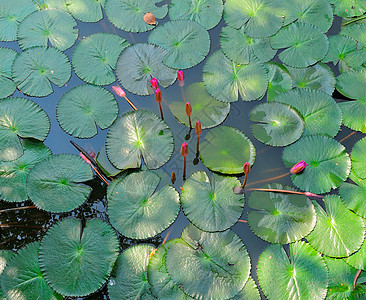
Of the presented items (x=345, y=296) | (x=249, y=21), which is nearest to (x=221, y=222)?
(x=345, y=296)

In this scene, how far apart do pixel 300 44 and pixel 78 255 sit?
9.30 ft

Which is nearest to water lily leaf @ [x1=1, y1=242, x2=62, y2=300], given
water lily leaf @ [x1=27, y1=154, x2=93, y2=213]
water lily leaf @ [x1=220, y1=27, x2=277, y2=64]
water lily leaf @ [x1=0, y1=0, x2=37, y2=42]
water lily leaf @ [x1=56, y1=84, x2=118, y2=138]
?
water lily leaf @ [x1=27, y1=154, x2=93, y2=213]

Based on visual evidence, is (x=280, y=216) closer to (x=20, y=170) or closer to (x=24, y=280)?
(x=24, y=280)

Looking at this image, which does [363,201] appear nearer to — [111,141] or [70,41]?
[111,141]

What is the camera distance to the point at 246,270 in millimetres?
2486

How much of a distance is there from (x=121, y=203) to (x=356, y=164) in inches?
79.1

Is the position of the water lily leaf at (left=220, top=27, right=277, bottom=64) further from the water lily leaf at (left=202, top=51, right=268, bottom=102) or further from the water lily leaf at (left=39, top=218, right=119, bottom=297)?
the water lily leaf at (left=39, top=218, right=119, bottom=297)

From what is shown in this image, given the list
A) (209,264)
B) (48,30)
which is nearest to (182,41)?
(48,30)

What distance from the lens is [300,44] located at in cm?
344

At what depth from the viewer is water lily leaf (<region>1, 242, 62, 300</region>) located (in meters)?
2.45

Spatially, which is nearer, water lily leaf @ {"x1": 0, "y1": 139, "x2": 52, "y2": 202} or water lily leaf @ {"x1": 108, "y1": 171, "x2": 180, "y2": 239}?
water lily leaf @ {"x1": 108, "y1": 171, "x2": 180, "y2": 239}

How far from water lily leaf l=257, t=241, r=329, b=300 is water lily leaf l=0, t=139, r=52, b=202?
1969 mm

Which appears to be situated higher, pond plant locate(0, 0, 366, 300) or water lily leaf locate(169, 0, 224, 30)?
water lily leaf locate(169, 0, 224, 30)

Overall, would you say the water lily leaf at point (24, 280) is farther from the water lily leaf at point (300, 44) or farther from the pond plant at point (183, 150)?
the water lily leaf at point (300, 44)
